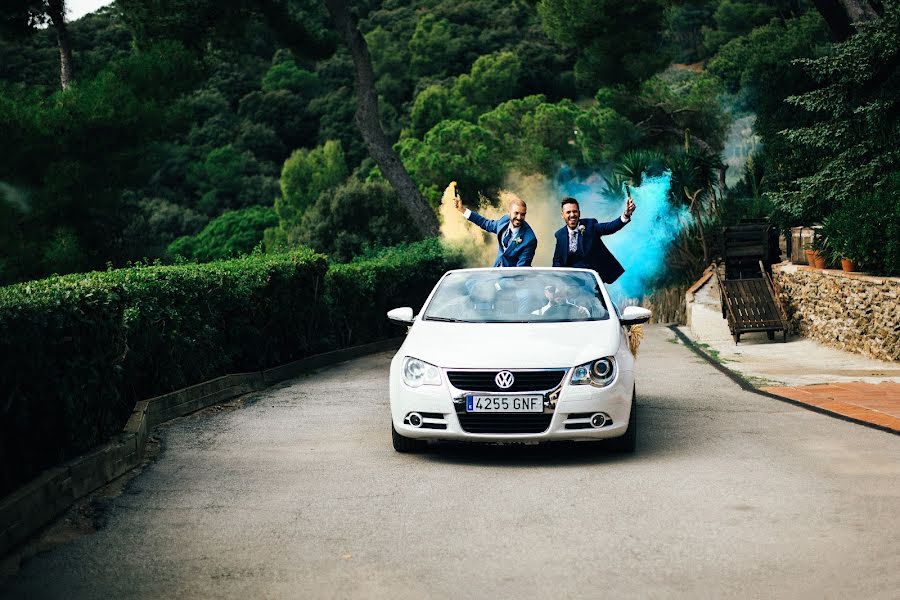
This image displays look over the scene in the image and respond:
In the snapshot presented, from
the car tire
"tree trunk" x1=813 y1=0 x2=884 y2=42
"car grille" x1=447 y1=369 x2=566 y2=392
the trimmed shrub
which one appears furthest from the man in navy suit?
"tree trunk" x1=813 y1=0 x2=884 y2=42

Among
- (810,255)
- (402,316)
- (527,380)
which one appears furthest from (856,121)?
(527,380)

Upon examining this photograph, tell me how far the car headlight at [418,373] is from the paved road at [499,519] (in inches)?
25.2

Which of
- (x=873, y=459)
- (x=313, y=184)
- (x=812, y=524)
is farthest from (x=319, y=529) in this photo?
(x=313, y=184)

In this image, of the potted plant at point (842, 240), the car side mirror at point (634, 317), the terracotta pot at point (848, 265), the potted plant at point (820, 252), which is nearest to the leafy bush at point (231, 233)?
the potted plant at point (820, 252)

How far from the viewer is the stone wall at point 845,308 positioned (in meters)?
15.8

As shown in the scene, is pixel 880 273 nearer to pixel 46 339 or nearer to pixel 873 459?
pixel 873 459

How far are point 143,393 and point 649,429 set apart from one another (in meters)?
4.96

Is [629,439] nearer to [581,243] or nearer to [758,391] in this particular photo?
[581,243]

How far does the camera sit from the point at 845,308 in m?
17.7

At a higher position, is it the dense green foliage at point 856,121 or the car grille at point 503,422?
the dense green foliage at point 856,121

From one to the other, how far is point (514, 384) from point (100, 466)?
3024 mm

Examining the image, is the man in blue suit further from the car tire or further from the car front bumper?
the car front bumper

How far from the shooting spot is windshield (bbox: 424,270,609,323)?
9922 millimetres

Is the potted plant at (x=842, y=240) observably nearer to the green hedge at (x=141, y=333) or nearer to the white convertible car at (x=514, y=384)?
the green hedge at (x=141, y=333)
